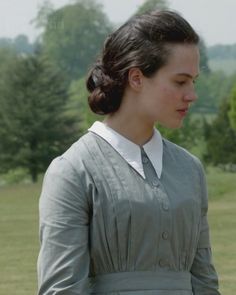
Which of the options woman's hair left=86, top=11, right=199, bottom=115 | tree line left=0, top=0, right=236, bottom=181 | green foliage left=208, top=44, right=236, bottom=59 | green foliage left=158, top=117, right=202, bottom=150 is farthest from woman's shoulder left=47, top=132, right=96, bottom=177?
green foliage left=208, top=44, right=236, bottom=59

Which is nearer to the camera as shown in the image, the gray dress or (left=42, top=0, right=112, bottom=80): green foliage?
the gray dress

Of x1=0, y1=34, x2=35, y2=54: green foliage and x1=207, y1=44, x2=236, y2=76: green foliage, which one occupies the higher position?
x1=0, y1=34, x2=35, y2=54: green foliage

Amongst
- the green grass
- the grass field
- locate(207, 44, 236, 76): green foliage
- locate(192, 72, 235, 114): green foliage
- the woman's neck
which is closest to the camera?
the woman's neck

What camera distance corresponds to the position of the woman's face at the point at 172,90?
300 cm

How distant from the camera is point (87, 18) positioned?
110m

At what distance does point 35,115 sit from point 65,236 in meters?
65.1

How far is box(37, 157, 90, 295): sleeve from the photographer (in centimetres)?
293

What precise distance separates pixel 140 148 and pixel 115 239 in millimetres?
299

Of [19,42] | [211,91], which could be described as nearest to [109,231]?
[211,91]

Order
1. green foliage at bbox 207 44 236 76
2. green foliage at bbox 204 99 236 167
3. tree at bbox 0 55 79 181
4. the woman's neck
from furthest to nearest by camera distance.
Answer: green foliage at bbox 207 44 236 76 → tree at bbox 0 55 79 181 → green foliage at bbox 204 99 236 167 → the woman's neck

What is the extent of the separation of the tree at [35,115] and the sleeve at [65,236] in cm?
6462

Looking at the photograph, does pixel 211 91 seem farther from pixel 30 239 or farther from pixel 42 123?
pixel 30 239

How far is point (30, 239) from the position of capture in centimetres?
2064

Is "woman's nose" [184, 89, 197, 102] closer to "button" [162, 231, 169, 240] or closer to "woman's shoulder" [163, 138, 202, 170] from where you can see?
"woman's shoulder" [163, 138, 202, 170]
